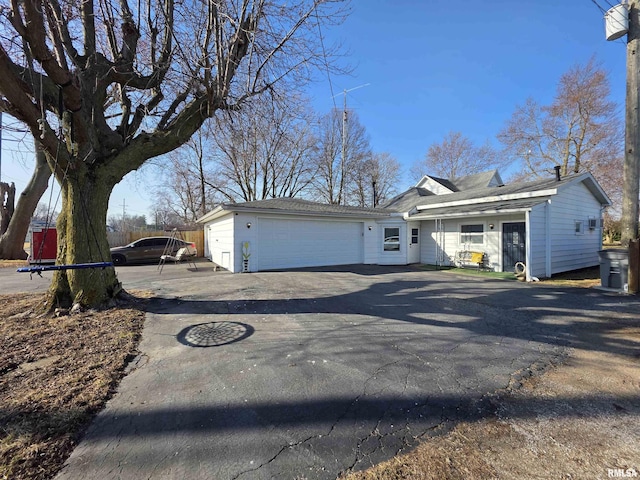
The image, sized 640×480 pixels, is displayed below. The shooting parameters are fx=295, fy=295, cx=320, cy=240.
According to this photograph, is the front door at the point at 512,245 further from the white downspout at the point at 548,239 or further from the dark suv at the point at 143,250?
the dark suv at the point at 143,250

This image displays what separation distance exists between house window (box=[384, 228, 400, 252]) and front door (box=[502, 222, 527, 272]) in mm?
4392

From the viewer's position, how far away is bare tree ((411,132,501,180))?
3256cm

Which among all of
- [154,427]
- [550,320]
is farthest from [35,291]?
[550,320]

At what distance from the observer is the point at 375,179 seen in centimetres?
3058

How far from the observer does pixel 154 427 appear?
2.27 meters

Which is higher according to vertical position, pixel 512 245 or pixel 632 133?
pixel 632 133

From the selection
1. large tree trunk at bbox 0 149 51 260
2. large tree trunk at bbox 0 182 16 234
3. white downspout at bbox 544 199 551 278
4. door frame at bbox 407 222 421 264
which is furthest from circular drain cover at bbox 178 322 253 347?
large tree trunk at bbox 0 182 16 234

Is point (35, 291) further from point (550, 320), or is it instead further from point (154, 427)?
→ point (550, 320)

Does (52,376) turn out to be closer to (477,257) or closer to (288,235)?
(288,235)

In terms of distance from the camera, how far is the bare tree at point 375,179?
29422 millimetres

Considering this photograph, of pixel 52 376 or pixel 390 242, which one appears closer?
pixel 52 376

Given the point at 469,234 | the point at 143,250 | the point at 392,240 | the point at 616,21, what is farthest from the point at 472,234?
the point at 143,250

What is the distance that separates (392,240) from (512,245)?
4.90m

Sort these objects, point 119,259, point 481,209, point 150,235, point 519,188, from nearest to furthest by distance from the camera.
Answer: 1. point 481,209
2. point 519,188
3. point 119,259
4. point 150,235
